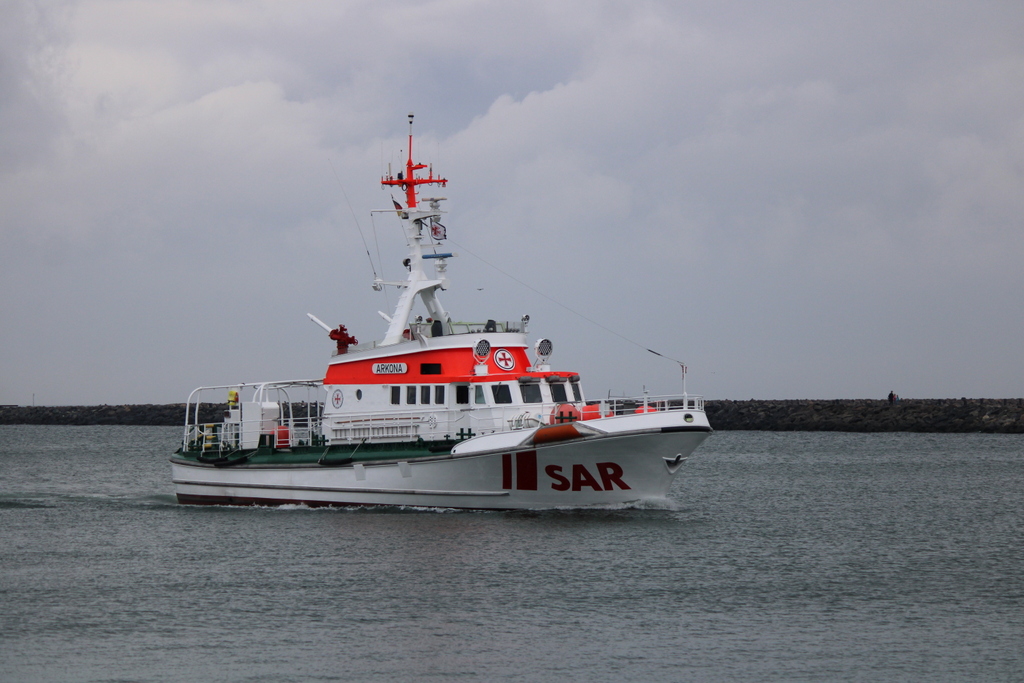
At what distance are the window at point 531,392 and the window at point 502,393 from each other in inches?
14.3

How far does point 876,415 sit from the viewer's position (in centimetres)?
7925

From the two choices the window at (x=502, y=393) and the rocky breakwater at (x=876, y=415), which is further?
the rocky breakwater at (x=876, y=415)

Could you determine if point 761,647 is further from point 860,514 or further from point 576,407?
point 860,514

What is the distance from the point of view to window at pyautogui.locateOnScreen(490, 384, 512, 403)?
2706 centimetres

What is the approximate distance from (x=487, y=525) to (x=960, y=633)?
10.7m

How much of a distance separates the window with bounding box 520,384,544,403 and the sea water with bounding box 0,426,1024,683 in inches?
122

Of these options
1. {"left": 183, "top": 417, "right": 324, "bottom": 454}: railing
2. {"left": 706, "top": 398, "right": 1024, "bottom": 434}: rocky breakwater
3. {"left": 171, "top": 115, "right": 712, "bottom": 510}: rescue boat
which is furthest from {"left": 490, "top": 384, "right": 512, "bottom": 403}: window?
{"left": 706, "top": 398, "right": 1024, "bottom": 434}: rocky breakwater

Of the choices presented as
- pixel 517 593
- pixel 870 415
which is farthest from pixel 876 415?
pixel 517 593

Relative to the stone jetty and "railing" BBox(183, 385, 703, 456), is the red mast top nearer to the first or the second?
"railing" BBox(183, 385, 703, 456)

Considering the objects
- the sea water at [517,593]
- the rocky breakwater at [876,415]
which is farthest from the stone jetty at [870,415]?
the sea water at [517,593]

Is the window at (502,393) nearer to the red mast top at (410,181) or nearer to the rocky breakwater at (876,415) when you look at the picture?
the red mast top at (410,181)

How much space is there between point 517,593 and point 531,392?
8.85 meters

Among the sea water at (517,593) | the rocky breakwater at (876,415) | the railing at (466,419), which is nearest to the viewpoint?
the sea water at (517,593)

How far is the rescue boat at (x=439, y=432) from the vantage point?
25.3 m
